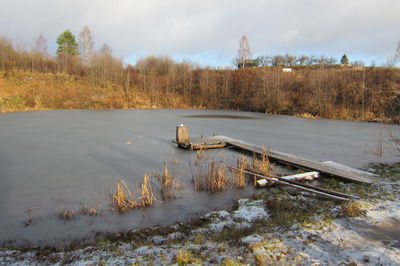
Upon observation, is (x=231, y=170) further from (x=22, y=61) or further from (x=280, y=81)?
(x=22, y=61)

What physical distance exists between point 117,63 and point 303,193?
109 feet

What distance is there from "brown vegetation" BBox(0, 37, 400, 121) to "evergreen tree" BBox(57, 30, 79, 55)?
220 inches

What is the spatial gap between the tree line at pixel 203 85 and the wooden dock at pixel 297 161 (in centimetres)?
1393

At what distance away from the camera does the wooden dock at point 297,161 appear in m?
5.83

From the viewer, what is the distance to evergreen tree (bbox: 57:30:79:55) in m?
39.9

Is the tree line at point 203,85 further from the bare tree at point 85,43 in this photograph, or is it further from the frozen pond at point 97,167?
the frozen pond at point 97,167

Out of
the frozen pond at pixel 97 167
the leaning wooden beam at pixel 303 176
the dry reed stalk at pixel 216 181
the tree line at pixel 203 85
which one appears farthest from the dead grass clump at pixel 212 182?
the tree line at pixel 203 85

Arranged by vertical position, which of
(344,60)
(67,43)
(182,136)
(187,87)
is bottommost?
(182,136)

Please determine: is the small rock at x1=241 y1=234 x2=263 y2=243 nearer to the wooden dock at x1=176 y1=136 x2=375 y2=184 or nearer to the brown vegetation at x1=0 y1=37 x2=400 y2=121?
the wooden dock at x1=176 y1=136 x2=375 y2=184

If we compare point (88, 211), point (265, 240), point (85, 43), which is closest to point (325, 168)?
point (265, 240)

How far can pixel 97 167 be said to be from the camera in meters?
6.84

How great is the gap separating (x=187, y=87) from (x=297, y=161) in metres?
26.5

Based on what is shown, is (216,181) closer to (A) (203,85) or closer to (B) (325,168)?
(B) (325,168)

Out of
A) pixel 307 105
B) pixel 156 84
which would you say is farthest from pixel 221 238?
pixel 156 84
